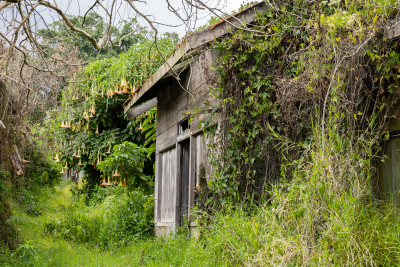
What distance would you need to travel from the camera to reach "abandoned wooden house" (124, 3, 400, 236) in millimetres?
5778

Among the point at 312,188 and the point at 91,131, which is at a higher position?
the point at 91,131

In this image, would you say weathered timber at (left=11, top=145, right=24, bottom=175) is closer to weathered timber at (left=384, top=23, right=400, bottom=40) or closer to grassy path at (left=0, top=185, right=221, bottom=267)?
grassy path at (left=0, top=185, right=221, bottom=267)

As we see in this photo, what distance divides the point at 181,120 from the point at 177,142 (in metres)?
0.47

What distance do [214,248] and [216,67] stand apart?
2.66m

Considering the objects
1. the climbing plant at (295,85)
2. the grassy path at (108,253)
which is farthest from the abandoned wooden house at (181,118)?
the grassy path at (108,253)

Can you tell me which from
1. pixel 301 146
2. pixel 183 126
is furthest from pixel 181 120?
pixel 301 146

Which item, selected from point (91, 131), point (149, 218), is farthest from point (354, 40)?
point (91, 131)

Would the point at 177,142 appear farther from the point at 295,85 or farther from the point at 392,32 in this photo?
the point at 392,32

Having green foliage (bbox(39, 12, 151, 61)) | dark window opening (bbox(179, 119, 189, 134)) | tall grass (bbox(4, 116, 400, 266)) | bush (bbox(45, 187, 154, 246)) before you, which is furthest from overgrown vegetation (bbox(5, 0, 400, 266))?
dark window opening (bbox(179, 119, 189, 134))

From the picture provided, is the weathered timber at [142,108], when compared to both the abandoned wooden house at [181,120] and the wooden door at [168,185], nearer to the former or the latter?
the abandoned wooden house at [181,120]

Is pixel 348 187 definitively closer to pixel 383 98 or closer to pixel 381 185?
pixel 381 185

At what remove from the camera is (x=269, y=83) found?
16.1 feet

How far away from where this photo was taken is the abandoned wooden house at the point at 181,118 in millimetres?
5778

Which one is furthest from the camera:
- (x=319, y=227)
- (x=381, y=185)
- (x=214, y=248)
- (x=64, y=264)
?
(x=64, y=264)
